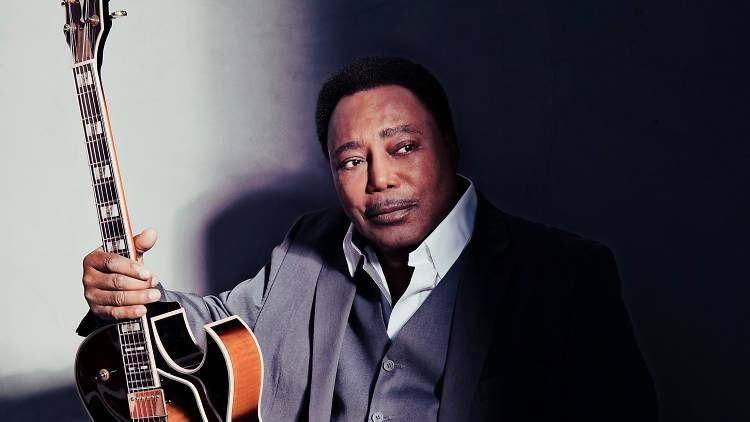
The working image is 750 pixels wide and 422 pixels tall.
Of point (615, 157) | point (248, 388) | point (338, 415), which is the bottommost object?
point (338, 415)

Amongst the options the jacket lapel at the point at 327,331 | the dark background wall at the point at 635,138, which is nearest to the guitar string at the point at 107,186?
the jacket lapel at the point at 327,331

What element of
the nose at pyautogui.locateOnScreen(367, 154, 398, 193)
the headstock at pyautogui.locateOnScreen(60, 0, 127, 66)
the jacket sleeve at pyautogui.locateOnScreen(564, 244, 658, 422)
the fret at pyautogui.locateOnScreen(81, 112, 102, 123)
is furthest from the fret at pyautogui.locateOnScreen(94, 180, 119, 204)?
the jacket sleeve at pyautogui.locateOnScreen(564, 244, 658, 422)

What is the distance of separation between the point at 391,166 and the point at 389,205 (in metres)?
0.07

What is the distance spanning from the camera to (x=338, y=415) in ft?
4.51

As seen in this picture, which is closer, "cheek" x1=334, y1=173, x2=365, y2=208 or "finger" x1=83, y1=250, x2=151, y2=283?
"finger" x1=83, y1=250, x2=151, y2=283

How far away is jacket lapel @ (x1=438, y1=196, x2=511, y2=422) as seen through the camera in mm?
1229

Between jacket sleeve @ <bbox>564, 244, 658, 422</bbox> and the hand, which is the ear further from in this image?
the hand

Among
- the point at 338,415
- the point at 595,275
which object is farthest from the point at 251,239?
the point at 595,275

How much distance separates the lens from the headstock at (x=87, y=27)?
1.26m

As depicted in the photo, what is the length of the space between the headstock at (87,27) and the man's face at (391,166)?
0.46 m

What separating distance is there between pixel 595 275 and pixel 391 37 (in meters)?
0.73

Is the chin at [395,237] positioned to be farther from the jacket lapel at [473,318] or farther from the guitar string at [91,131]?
the guitar string at [91,131]

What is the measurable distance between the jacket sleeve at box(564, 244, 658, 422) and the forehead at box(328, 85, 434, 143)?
42 cm

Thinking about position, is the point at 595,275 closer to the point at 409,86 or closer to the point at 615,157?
the point at 615,157
